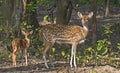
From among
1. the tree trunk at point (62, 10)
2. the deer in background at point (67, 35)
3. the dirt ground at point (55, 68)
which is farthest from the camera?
the tree trunk at point (62, 10)

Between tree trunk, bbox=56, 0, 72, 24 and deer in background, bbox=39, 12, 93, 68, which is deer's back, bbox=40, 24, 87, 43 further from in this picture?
tree trunk, bbox=56, 0, 72, 24

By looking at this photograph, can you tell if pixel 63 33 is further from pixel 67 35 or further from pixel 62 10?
pixel 62 10

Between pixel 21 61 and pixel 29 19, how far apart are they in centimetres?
460

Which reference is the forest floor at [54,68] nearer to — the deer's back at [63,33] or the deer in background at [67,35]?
the deer in background at [67,35]

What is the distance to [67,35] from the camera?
11578 millimetres

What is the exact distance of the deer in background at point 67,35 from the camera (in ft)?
37.5

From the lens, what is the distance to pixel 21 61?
494 inches

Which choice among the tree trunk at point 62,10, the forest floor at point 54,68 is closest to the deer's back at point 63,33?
the forest floor at point 54,68

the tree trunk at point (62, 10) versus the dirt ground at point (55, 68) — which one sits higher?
the tree trunk at point (62, 10)

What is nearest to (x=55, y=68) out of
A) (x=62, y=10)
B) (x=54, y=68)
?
(x=54, y=68)

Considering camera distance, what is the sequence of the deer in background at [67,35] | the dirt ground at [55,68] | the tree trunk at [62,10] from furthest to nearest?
the tree trunk at [62,10] → the deer in background at [67,35] → the dirt ground at [55,68]

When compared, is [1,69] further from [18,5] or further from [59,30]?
[18,5]

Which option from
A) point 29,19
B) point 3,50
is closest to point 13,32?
point 3,50

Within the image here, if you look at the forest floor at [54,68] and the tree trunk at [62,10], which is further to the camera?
the tree trunk at [62,10]
